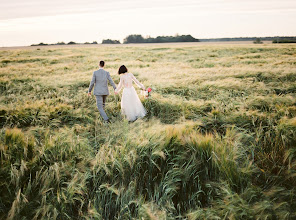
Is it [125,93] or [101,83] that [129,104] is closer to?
[125,93]

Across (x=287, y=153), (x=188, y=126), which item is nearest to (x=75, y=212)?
(x=188, y=126)

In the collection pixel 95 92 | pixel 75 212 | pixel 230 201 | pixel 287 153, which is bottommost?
pixel 75 212

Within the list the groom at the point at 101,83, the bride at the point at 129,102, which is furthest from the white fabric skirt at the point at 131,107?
the groom at the point at 101,83

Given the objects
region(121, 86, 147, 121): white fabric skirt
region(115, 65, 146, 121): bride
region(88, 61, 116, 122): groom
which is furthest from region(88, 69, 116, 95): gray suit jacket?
region(121, 86, 147, 121): white fabric skirt

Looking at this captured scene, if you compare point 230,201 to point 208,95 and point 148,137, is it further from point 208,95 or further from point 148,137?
point 208,95

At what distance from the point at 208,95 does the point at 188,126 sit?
3.66 metres

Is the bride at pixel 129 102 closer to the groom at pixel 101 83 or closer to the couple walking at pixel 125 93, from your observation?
the couple walking at pixel 125 93

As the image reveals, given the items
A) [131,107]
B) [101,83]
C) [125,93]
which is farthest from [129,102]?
[101,83]

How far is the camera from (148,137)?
4.13 meters

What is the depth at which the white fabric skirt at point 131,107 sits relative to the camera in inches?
256

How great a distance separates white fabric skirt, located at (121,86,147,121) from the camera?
650cm

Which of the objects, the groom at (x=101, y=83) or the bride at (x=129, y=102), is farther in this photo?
the bride at (x=129, y=102)

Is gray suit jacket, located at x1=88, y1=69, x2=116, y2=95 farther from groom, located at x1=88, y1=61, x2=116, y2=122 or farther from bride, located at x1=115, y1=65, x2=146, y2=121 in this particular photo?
bride, located at x1=115, y1=65, x2=146, y2=121

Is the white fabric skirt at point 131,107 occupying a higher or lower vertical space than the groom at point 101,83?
lower
